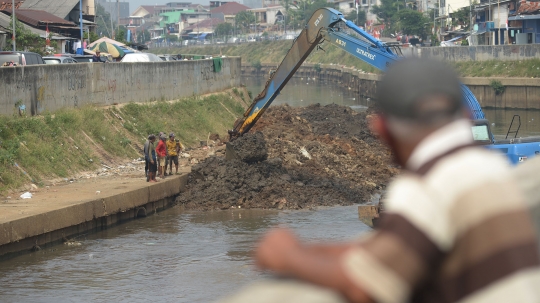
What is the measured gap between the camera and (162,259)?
15086 mm

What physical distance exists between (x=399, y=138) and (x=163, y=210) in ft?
61.7

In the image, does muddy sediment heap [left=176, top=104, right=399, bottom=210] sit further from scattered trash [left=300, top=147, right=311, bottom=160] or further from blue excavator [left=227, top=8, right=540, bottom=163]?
blue excavator [left=227, top=8, right=540, bottom=163]

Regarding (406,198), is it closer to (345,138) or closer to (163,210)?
(163,210)

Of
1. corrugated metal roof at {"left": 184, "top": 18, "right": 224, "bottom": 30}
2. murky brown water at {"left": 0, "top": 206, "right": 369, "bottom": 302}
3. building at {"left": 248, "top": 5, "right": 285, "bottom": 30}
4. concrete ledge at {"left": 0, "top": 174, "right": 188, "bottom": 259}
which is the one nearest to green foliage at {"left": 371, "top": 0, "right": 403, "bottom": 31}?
building at {"left": 248, "top": 5, "right": 285, "bottom": 30}

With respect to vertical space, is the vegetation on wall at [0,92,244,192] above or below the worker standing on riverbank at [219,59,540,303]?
below

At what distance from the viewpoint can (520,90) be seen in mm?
51031

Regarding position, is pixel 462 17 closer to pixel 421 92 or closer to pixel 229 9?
pixel 421 92

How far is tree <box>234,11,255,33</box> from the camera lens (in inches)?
6526

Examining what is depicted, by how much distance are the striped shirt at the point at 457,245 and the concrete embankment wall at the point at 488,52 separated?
5005cm

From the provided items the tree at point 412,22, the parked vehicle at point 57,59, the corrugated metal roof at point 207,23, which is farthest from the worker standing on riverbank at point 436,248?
the corrugated metal roof at point 207,23

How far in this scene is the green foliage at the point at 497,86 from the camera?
52.1 m

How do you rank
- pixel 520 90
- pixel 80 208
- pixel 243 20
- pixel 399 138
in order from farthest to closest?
pixel 243 20 < pixel 520 90 < pixel 80 208 < pixel 399 138

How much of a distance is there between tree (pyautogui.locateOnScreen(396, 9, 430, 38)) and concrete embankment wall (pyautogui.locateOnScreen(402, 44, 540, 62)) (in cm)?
2808

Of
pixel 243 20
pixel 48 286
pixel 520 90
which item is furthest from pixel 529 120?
pixel 243 20
